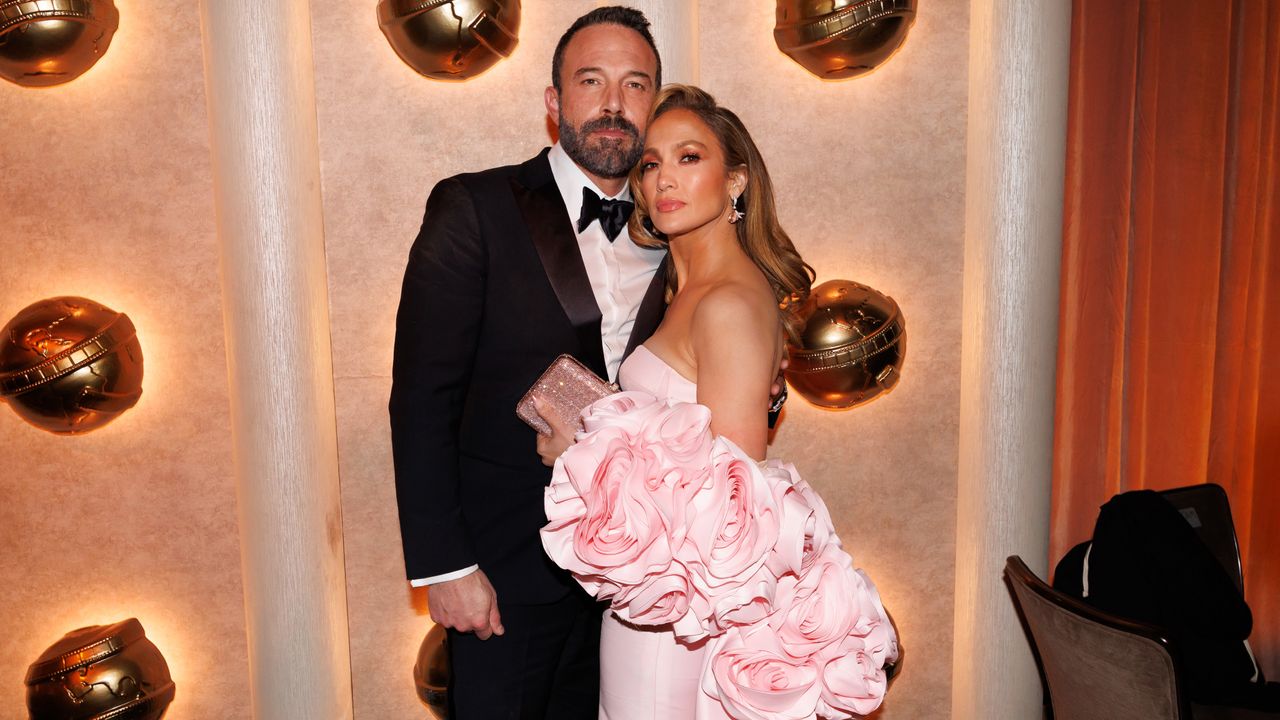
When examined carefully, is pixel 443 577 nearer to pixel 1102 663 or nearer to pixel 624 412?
pixel 624 412

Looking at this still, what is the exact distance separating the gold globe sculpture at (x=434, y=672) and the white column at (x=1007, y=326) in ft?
5.88

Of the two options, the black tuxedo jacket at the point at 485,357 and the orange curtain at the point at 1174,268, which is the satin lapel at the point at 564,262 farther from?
the orange curtain at the point at 1174,268

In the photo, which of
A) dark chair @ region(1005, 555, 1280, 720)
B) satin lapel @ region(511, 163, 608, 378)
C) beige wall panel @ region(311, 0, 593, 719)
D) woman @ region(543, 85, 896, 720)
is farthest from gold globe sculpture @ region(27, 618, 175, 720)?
dark chair @ region(1005, 555, 1280, 720)

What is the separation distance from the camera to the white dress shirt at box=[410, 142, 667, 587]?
216 cm

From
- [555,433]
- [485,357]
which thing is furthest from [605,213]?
[555,433]

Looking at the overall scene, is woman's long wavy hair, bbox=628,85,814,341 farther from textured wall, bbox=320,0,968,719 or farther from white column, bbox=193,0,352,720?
white column, bbox=193,0,352,720

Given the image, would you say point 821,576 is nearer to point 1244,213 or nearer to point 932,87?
point 932,87

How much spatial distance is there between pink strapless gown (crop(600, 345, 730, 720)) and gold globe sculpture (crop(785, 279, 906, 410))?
880 mm

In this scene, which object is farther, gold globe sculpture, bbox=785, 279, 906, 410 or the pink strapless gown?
gold globe sculpture, bbox=785, 279, 906, 410

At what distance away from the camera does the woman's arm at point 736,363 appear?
1.75 meters

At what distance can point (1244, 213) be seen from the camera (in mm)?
3152

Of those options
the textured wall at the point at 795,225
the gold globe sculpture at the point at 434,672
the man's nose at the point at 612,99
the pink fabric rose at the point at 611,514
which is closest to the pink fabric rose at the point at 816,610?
the pink fabric rose at the point at 611,514

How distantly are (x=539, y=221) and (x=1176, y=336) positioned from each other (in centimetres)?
247

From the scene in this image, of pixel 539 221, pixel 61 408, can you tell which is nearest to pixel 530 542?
pixel 539 221
